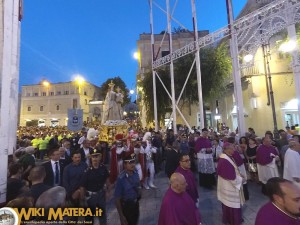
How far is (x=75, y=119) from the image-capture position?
7.61 m

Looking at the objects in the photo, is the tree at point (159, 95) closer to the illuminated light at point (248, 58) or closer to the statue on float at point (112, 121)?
the statue on float at point (112, 121)

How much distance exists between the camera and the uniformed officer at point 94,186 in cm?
424

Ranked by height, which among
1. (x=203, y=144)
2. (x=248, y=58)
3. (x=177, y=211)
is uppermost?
(x=248, y=58)

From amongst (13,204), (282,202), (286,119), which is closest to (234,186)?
(282,202)

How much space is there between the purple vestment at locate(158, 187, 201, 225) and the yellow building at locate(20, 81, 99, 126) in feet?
178

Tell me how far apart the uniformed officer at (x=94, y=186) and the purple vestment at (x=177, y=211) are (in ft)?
5.49

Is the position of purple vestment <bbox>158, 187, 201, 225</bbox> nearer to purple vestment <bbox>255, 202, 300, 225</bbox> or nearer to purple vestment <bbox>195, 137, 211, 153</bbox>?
purple vestment <bbox>255, 202, 300, 225</bbox>

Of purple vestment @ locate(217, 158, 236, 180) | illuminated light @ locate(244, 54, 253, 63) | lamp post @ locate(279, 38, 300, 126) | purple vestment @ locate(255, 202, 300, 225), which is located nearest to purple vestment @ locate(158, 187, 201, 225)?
purple vestment @ locate(255, 202, 300, 225)

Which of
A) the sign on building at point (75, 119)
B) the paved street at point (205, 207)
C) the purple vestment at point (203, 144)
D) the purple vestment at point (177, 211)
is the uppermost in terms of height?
the sign on building at point (75, 119)

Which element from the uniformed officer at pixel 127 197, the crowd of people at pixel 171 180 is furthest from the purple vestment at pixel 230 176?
the uniformed officer at pixel 127 197

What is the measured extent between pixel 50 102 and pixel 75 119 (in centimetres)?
5433

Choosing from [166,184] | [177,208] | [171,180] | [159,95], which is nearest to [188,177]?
[171,180]

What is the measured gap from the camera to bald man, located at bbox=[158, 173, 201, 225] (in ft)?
9.82

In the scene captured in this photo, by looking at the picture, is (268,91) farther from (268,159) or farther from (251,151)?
(268,159)
